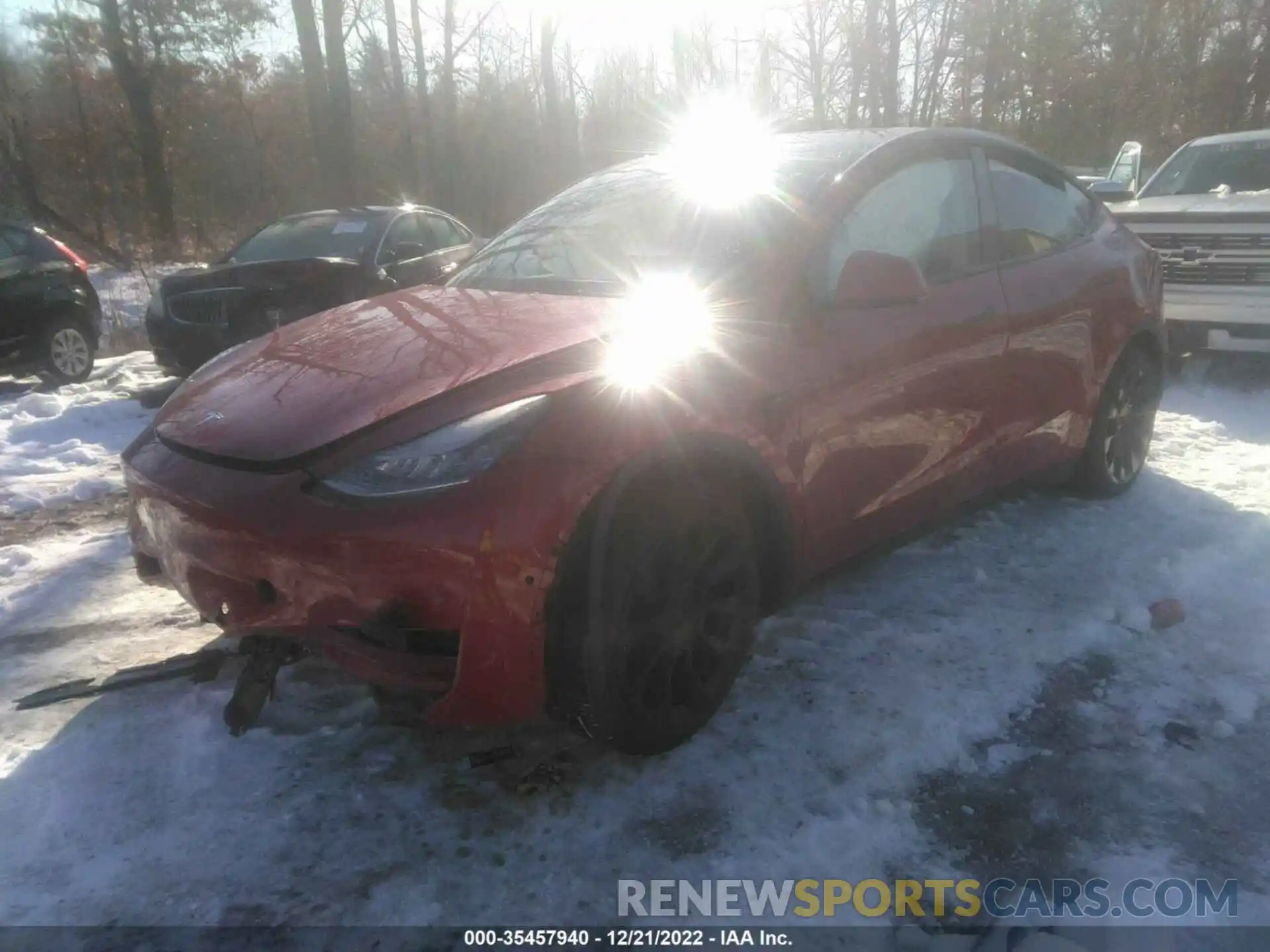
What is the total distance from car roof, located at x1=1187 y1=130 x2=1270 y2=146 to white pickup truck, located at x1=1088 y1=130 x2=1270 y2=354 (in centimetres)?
33

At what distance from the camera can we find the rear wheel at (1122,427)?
14.8ft

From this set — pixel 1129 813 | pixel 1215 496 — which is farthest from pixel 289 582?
pixel 1215 496

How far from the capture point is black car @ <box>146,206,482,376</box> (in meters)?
7.75

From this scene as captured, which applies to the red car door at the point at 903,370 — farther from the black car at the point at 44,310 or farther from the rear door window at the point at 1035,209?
the black car at the point at 44,310

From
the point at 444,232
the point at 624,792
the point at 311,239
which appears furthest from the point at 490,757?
the point at 444,232

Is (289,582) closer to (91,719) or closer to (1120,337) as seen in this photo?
(91,719)

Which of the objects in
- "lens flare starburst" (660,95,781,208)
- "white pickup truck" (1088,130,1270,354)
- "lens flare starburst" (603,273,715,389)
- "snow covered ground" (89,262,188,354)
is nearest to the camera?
"lens flare starburst" (603,273,715,389)

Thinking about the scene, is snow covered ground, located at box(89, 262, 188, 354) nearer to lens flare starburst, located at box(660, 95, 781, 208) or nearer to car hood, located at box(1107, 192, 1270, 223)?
lens flare starburst, located at box(660, 95, 781, 208)

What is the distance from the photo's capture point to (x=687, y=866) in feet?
7.48

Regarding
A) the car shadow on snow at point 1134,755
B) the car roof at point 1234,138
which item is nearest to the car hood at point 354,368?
the car shadow on snow at point 1134,755

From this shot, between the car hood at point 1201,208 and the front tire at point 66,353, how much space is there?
8723mm

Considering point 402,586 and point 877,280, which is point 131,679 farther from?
point 877,280

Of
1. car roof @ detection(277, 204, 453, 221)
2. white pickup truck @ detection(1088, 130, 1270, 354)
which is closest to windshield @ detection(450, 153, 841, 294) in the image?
white pickup truck @ detection(1088, 130, 1270, 354)

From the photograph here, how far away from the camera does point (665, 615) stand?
2.54 metres
